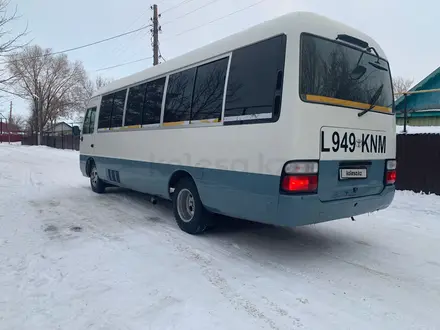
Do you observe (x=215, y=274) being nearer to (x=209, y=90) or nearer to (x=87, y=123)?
(x=209, y=90)

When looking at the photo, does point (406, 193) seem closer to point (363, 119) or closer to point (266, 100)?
point (363, 119)

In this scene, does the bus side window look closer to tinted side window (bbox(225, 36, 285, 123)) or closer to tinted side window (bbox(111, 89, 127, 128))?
tinted side window (bbox(111, 89, 127, 128))

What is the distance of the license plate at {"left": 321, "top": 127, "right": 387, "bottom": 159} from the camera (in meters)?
3.71

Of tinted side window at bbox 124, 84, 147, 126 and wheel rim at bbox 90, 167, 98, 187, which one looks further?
wheel rim at bbox 90, 167, 98, 187

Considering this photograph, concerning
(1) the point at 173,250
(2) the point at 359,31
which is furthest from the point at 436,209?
(1) the point at 173,250

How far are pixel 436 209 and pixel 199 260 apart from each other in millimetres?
5457

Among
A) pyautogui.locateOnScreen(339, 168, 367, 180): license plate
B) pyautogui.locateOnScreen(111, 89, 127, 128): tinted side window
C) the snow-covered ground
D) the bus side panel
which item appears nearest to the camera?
the snow-covered ground

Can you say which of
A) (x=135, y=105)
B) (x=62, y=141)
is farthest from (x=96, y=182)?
(x=62, y=141)

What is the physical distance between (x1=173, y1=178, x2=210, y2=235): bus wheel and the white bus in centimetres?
2

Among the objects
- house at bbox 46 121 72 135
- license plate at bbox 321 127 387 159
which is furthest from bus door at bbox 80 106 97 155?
house at bbox 46 121 72 135

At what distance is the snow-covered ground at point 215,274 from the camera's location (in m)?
2.82

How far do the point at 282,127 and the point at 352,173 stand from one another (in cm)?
114

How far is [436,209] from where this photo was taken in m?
6.80

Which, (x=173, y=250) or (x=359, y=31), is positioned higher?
(x=359, y=31)
